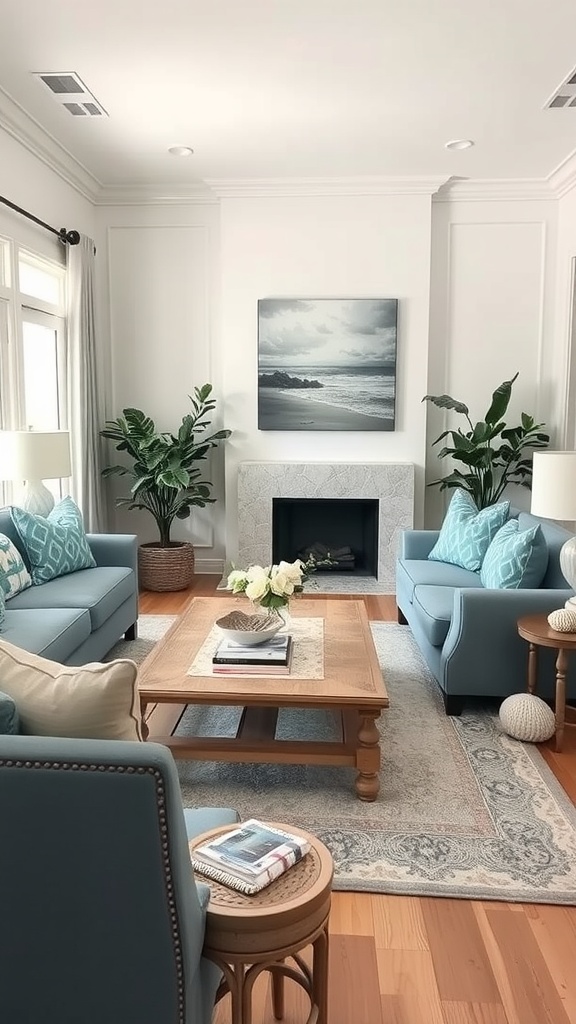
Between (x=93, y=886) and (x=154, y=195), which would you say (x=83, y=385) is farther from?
(x=93, y=886)

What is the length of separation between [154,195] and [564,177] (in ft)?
10.0

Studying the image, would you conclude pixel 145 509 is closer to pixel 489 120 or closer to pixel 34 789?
pixel 489 120

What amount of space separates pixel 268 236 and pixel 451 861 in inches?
186

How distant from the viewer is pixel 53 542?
157 inches

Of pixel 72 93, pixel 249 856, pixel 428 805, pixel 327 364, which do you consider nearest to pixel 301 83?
pixel 72 93

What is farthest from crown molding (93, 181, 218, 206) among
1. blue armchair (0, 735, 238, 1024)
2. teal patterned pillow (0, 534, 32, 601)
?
blue armchair (0, 735, 238, 1024)

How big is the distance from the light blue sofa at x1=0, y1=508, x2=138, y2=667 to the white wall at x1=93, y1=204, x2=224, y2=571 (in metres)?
1.85

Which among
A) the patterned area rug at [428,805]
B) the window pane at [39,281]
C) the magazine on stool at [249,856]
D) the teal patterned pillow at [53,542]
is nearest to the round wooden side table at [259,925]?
the magazine on stool at [249,856]

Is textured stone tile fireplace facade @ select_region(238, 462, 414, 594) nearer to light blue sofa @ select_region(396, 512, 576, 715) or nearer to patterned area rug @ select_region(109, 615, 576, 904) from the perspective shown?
light blue sofa @ select_region(396, 512, 576, 715)

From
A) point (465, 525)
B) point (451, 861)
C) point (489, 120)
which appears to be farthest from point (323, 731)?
point (489, 120)

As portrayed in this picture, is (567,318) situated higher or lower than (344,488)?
higher

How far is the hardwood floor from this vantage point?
172 centimetres

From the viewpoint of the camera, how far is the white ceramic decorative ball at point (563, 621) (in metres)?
3.00

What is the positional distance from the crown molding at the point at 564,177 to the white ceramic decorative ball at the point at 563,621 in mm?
3488
